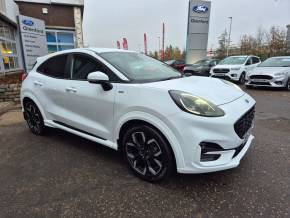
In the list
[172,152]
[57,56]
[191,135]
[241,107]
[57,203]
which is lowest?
[57,203]

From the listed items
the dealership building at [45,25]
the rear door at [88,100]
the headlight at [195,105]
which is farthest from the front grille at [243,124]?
the dealership building at [45,25]

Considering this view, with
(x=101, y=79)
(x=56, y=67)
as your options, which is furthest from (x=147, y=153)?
(x=56, y=67)

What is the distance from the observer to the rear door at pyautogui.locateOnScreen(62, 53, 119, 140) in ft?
8.77

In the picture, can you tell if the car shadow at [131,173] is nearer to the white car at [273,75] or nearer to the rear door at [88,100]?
the rear door at [88,100]

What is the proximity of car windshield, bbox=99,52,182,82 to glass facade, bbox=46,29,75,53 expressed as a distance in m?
12.3

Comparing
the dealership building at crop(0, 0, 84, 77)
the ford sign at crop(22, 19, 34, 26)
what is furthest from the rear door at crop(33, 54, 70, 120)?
the dealership building at crop(0, 0, 84, 77)

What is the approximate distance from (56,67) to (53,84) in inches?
12.6

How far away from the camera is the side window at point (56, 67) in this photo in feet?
11.0

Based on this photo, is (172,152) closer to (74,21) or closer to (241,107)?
(241,107)

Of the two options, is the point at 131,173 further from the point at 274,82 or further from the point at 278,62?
the point at 278,62

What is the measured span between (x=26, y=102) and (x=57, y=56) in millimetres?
1224

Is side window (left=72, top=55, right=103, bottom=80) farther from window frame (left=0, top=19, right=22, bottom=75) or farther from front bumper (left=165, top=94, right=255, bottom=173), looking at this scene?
window frame (left=0, top=19, right=22, bottom=75)

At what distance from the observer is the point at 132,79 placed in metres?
2.59

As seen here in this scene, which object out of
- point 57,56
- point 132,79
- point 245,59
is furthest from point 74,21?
point 132,79
